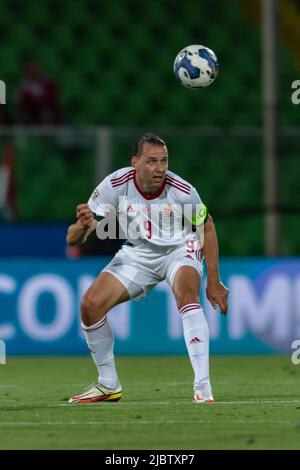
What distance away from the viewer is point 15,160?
57.9 feet

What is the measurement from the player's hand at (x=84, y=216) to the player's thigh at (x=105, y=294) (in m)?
0.59

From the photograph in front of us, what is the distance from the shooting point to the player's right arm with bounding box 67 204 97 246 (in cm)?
991

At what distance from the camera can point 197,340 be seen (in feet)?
32.7

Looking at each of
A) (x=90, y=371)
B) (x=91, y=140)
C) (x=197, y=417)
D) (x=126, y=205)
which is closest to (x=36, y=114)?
(x=91, y=140)

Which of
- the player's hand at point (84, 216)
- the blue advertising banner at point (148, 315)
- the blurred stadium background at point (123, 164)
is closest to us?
the player's hand at point (84, 216)

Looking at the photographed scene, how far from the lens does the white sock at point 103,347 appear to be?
1042 centimetres

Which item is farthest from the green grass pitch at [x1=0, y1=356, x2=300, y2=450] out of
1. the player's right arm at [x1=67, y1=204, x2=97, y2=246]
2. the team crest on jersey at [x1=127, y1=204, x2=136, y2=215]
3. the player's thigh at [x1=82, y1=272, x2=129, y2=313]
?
the team crest on jersey at [x1=127, y1=204, x2=136, y2=215]

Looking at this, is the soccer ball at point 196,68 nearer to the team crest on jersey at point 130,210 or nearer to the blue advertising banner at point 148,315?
the team crest on jersey at point 130,210

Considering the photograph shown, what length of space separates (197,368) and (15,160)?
826 cm

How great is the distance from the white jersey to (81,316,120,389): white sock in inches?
28.0

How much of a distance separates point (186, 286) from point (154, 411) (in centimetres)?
101

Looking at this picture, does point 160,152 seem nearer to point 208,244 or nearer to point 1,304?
point 208,244

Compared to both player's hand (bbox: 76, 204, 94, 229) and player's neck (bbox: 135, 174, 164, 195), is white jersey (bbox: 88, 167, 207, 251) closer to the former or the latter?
player's neck (bbox: 135, 174, 164, 195)

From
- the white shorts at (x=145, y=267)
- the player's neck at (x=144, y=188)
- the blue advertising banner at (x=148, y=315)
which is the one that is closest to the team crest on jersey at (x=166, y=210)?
the player's neck at (x=144, y=188)
